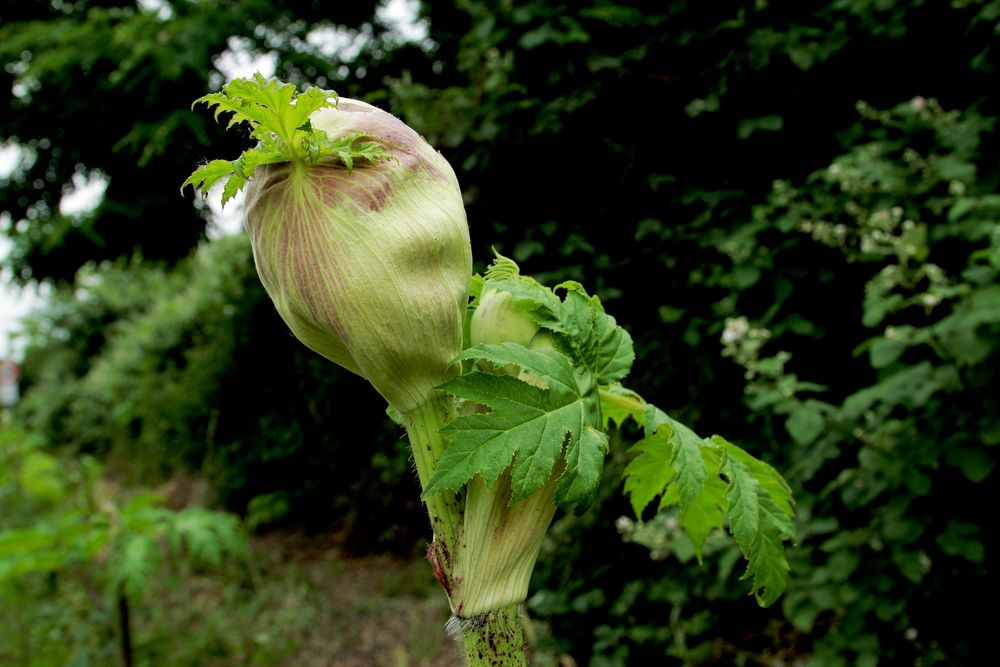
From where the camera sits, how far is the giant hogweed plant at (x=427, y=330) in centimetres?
42

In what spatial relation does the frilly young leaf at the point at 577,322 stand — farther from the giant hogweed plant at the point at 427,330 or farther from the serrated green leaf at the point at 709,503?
the serrated green leaf at the point at 709,503

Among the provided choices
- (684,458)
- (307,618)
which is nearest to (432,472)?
(684,458)

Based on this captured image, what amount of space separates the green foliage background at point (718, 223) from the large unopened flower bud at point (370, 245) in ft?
4.64

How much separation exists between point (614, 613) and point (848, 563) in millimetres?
900

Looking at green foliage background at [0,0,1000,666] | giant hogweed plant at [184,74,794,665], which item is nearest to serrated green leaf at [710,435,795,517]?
giant hogweed plant at [184,74,794,665]

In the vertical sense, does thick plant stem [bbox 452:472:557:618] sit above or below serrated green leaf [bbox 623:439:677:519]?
above

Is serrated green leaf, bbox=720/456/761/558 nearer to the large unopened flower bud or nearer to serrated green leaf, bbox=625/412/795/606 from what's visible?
serrated green leaf, bbox=625/412/795/606

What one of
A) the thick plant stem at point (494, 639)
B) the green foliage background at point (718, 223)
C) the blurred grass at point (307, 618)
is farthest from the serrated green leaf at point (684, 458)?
the blurred grass at point (307, 618)

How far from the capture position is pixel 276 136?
416 millimetres

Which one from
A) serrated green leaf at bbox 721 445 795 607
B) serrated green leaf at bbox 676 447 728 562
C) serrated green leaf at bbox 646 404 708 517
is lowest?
serrated green leaf at bbox 676 447 728 562

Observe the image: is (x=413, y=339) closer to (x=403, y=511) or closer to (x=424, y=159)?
(x=424, y=159)

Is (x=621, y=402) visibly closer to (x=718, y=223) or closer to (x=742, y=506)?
(x=742, y=506)

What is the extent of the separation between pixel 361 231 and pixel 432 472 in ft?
0.47

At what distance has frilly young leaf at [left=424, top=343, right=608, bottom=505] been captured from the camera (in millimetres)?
417
